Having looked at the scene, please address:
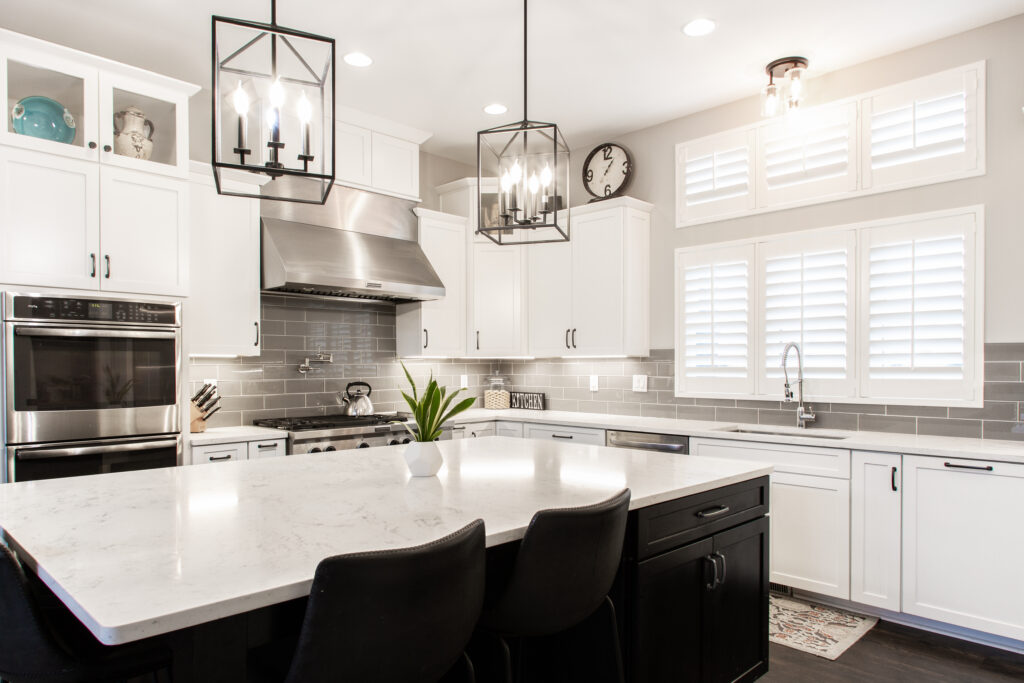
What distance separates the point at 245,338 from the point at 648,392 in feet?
8.87

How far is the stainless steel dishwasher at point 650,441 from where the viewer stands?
12.3 feet

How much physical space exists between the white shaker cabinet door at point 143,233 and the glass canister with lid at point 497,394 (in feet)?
8.59

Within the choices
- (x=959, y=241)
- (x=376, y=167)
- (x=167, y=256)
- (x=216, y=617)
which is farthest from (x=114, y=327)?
(x=959, y=241)

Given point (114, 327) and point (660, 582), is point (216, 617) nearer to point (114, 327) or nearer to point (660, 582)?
point (660, 582)

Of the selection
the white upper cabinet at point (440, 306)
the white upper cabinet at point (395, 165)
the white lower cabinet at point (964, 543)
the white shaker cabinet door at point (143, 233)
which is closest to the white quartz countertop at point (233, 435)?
the white shaker cabinet door at point (143, 233)

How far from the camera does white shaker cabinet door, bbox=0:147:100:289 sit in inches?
108

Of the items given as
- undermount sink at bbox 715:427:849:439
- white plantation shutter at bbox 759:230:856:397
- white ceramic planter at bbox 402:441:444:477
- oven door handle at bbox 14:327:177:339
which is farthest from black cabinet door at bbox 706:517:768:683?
oven door handle at bbox 14:327:177:339

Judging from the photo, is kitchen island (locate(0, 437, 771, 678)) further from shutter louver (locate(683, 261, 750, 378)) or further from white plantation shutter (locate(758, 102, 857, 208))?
white plantation shutter (locate(758, 102, 857, 208))

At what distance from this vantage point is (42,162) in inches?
112

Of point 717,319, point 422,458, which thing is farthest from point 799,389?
point 422,458

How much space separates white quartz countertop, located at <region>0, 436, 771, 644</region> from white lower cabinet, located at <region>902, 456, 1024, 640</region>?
46.2 inches

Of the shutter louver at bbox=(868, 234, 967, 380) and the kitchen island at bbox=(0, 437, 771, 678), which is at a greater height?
the shutter louver at bbox=(868, 234, 967, 380)

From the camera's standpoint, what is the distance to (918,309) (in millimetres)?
3332

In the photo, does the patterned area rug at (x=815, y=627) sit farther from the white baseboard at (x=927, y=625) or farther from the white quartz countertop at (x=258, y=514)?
the white quartz countertop at (x=258, y=514)
